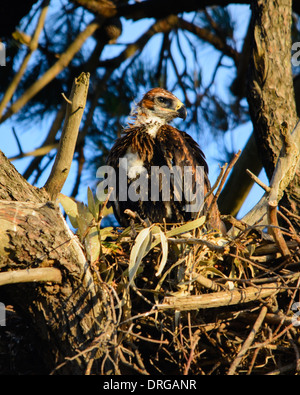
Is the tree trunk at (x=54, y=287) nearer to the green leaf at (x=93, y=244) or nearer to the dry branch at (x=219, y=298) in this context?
the green leaf at (x=93, y=244)

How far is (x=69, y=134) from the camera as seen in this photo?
2834 millimetres

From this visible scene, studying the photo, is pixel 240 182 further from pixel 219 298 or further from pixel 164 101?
pixel 219 298

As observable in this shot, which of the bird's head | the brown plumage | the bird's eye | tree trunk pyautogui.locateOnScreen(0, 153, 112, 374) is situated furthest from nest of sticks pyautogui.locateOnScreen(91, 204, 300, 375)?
the bird's eye

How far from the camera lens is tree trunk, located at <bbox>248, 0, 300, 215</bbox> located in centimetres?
411

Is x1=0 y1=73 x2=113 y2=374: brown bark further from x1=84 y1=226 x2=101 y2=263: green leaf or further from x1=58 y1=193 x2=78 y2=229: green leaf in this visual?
x1=58 y1=193 x2=78 y2=229: green leaf

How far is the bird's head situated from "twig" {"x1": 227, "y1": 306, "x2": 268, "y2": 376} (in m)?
2.12

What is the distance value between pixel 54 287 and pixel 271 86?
8.28 ft

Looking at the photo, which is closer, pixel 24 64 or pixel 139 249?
pixel 139 249

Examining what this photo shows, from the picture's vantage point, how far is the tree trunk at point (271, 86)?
4109mm

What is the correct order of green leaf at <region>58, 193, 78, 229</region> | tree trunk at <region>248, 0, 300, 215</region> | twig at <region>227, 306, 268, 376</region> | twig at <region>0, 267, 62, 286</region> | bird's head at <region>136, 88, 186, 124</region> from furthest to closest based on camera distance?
bird's head at <region>136, 88, 186, 124</region> < tree trunk at <region>248, 0, 300, 215</region> < green leaf at <region>58, 193, 78, 229</region> < twig at <region>227, 306, 268, 376</region> < twig at <region>0, 267, 62, 286</region>

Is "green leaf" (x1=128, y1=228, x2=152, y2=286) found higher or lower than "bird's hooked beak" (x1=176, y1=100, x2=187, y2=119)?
lower

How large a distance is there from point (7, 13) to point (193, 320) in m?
3.18

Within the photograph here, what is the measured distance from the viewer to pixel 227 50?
617 centimetres

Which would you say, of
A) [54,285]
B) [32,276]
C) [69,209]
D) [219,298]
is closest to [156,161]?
[69,209]
